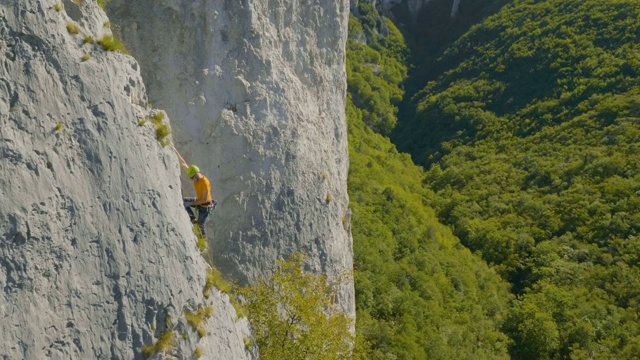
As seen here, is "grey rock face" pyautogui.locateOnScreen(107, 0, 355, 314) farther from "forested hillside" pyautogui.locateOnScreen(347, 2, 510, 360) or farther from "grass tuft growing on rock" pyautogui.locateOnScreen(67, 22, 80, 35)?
"forested hillside" pyautogui.locateOnScreen(347, 2, 510, 360)

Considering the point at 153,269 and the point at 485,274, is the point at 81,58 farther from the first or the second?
the point at 485,274

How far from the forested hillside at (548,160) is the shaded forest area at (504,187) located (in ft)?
0.52

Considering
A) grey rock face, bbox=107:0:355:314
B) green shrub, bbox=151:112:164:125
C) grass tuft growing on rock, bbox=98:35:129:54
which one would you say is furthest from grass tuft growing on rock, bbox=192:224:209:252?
grass tuft growing on rock, bbox=98:35:129:54

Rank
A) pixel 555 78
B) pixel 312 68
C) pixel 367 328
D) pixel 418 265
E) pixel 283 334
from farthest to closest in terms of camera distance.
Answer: pixel 555 78
pixel 418 265
pixel 367 328
pixel 312 68
pixel 283 334

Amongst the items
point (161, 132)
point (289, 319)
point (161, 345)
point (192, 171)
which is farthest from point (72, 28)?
point (289, 319)

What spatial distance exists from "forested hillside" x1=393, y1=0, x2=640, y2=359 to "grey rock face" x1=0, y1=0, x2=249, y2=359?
3485 centimetres

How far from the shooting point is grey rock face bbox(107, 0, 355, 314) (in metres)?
14.2

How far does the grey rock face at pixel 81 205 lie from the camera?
31.0 ft

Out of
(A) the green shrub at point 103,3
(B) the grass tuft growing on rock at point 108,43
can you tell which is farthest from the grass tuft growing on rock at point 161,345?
(A) the green shrub at point 103,3

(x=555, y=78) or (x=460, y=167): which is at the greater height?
(x=555, y=78)

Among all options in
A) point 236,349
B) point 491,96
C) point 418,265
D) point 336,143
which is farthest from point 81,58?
point 491,96

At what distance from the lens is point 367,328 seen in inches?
1193

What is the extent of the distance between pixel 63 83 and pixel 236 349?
7.24 m

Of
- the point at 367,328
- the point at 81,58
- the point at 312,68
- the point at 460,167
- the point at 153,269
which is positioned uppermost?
the point at 460,167
